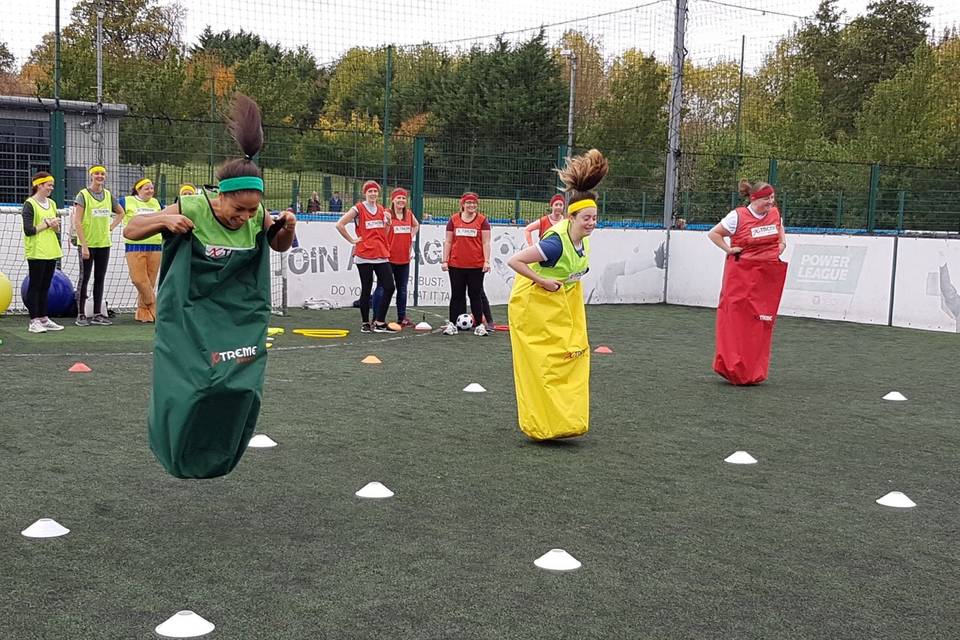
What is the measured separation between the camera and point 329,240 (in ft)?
53.4

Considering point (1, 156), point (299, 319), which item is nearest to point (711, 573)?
point (299, 319)

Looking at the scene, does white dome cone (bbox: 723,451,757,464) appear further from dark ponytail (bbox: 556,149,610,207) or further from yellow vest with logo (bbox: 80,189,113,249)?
yellow vest with logo (bbox: 80,189,113,249)

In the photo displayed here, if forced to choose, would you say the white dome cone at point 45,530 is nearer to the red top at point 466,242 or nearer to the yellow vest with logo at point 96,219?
the yellow vest with logo at point 96,219

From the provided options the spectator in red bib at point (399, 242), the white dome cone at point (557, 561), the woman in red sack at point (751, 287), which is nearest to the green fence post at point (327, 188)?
the spectator in red bib at point (399, 242)

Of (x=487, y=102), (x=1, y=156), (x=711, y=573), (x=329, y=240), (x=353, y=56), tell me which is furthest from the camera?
(x=487, y=102)

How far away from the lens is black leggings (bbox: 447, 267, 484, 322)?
13.3 m

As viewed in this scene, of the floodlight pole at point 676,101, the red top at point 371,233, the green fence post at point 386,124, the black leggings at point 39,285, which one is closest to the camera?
the black leggings at point 39,285

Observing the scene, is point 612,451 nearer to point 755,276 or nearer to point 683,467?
point 683,467

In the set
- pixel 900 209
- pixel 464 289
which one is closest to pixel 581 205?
pixel 464 289

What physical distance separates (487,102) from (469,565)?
2590 cm

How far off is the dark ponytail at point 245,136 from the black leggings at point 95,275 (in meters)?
8.96

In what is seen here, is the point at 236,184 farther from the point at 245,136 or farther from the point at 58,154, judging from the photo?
the point at 58,154

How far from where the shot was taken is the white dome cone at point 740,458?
6.61m

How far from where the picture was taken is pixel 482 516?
5.29m
